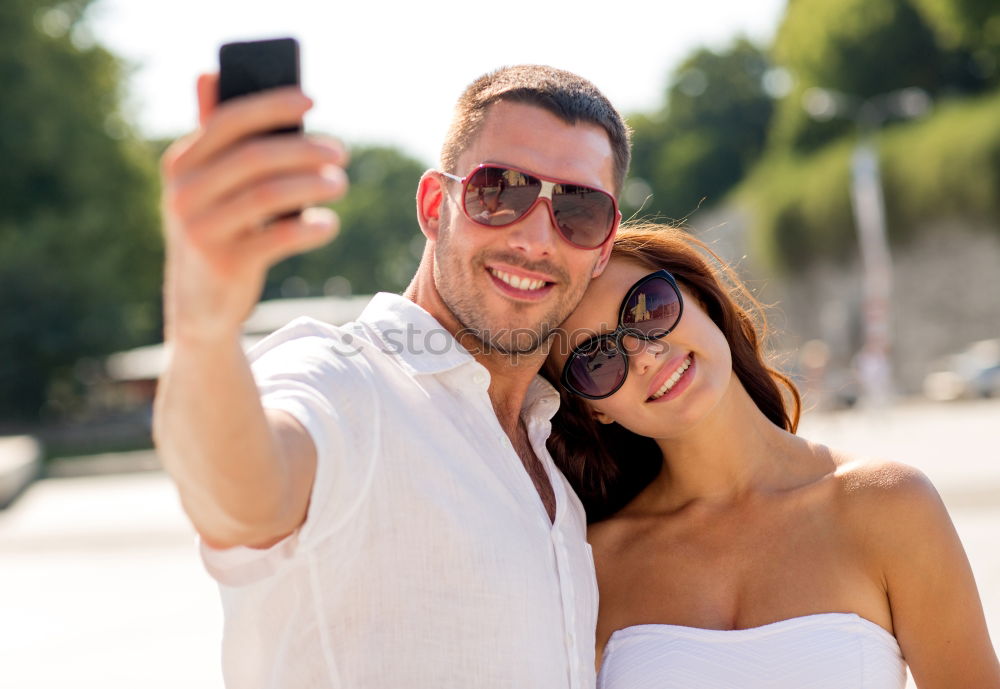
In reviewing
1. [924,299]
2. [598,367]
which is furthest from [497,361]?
[924,299]

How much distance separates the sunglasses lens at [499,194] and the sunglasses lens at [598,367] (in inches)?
25.4

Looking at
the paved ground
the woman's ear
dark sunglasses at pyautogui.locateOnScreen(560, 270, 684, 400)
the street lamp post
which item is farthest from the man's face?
the street lamp post

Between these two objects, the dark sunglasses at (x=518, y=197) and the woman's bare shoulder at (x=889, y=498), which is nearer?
the dark sunglasses at (x=518, y=197)

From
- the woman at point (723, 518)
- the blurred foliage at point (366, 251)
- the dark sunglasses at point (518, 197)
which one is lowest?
the blurred foliage at point (366, 251)

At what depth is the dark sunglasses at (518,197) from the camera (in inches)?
117

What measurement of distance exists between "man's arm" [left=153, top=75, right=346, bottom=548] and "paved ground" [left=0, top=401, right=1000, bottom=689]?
5684 mm

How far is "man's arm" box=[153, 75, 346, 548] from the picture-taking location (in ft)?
4.83

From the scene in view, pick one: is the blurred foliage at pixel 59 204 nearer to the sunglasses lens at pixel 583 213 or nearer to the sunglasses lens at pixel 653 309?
the sunglasses lens at pixel 653 309

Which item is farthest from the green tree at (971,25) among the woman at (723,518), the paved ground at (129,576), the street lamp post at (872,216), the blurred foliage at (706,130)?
the woman at (723,518)

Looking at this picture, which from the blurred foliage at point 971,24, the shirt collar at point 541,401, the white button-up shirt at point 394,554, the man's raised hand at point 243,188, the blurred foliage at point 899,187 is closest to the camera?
the man's raised hand at point 243,188

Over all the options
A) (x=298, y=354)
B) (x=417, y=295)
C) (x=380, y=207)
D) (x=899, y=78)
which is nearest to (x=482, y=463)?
(x=298, y=354)

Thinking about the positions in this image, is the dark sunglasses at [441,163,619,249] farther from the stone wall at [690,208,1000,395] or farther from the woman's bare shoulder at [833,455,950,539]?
the stone wall at [690,208,1000,395]

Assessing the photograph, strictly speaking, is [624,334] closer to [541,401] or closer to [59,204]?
[541,401]

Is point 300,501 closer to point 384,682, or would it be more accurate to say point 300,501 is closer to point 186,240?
point 384,682
